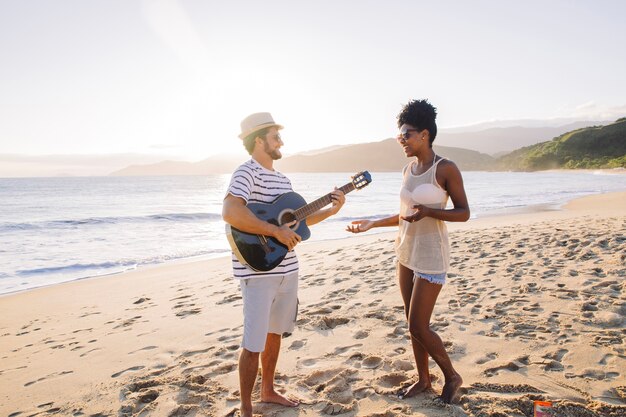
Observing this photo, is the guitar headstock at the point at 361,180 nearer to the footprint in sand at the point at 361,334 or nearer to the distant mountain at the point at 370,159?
Answer: the footprint in sand at the point at 361,334

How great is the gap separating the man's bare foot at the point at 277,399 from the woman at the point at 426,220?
3.66ft

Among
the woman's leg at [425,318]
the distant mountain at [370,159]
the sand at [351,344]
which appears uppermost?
the distant mountain at [370,159]

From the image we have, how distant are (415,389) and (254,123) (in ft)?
8.09

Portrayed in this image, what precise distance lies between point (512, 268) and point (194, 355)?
5167 millimetres

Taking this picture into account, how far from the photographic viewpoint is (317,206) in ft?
11.5

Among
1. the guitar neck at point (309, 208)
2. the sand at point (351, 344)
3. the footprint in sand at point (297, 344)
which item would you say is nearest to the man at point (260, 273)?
the guitar neck at point (309, 208)

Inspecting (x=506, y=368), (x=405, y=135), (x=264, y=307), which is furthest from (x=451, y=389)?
(x=405, y=135)

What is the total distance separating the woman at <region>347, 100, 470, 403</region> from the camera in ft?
10.1

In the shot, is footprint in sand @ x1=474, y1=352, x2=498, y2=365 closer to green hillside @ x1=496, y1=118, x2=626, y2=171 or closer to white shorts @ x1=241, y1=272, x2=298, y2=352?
white shorts @ x1=241, y1=272, x2=298, y2=352

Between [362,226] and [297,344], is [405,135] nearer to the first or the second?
[362,226]

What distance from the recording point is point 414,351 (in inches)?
135

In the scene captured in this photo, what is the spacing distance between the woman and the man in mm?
890

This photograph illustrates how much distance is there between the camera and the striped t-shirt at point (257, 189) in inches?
116

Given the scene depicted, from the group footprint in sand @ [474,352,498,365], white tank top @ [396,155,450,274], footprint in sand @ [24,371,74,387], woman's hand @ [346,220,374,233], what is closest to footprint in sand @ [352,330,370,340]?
footprint in sand @ [474,352,498,365]
